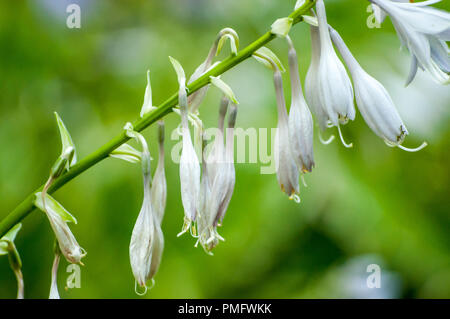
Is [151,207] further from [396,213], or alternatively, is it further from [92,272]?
[396,213]

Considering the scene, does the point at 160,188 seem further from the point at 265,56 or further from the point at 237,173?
the point at 237,173

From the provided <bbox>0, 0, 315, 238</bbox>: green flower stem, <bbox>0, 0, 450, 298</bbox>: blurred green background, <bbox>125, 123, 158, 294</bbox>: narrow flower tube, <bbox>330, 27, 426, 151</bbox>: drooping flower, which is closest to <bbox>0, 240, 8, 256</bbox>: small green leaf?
<bbox>0, 0, 315, 238</bbox>: green flower stem

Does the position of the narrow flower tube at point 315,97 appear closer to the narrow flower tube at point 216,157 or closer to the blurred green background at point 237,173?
the narrow flower tube at point 216,157

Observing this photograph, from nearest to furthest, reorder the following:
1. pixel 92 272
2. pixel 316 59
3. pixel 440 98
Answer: pixel 316 59 → pixel 92 272 → pixel 440 98

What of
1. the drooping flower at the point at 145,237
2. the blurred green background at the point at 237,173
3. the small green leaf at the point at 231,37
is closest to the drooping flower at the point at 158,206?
the drooping flower at the point at 145,237

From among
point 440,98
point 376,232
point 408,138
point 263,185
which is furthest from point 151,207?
point 440,98
